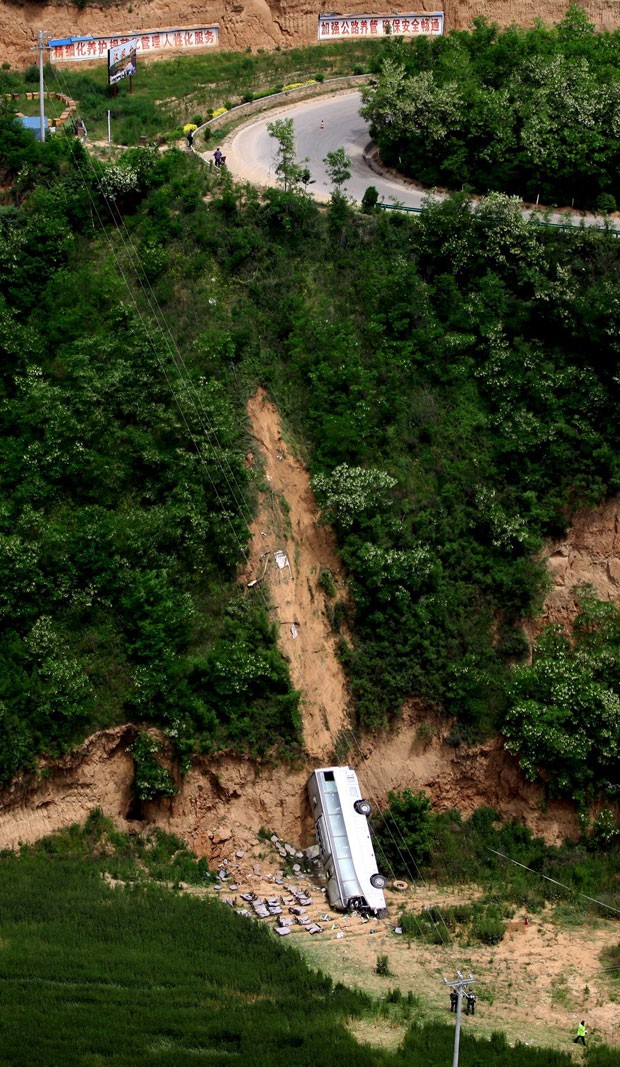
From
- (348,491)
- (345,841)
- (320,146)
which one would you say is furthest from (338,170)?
(345,841)

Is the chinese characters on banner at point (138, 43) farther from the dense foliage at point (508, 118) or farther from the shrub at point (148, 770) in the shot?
the shrub at point (148, 770)

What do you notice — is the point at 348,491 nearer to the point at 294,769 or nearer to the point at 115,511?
the point at 115,511

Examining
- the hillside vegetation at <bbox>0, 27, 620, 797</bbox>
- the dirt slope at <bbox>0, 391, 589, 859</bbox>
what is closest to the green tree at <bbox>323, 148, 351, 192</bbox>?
the hillside vegetation at <bbox>0, 27, 620, 797</bbox>

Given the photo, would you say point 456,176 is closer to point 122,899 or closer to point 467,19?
point 467,19

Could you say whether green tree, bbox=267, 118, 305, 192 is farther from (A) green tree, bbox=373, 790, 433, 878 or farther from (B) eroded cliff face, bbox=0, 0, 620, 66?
(A) green tree, bbox=373, 790, 433, 878

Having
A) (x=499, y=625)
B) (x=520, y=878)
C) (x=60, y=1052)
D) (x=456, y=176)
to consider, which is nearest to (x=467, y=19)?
(x=456, y=176)

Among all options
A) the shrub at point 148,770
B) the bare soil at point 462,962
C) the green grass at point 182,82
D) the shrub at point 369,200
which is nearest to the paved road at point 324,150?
the shrub at point 369,200
